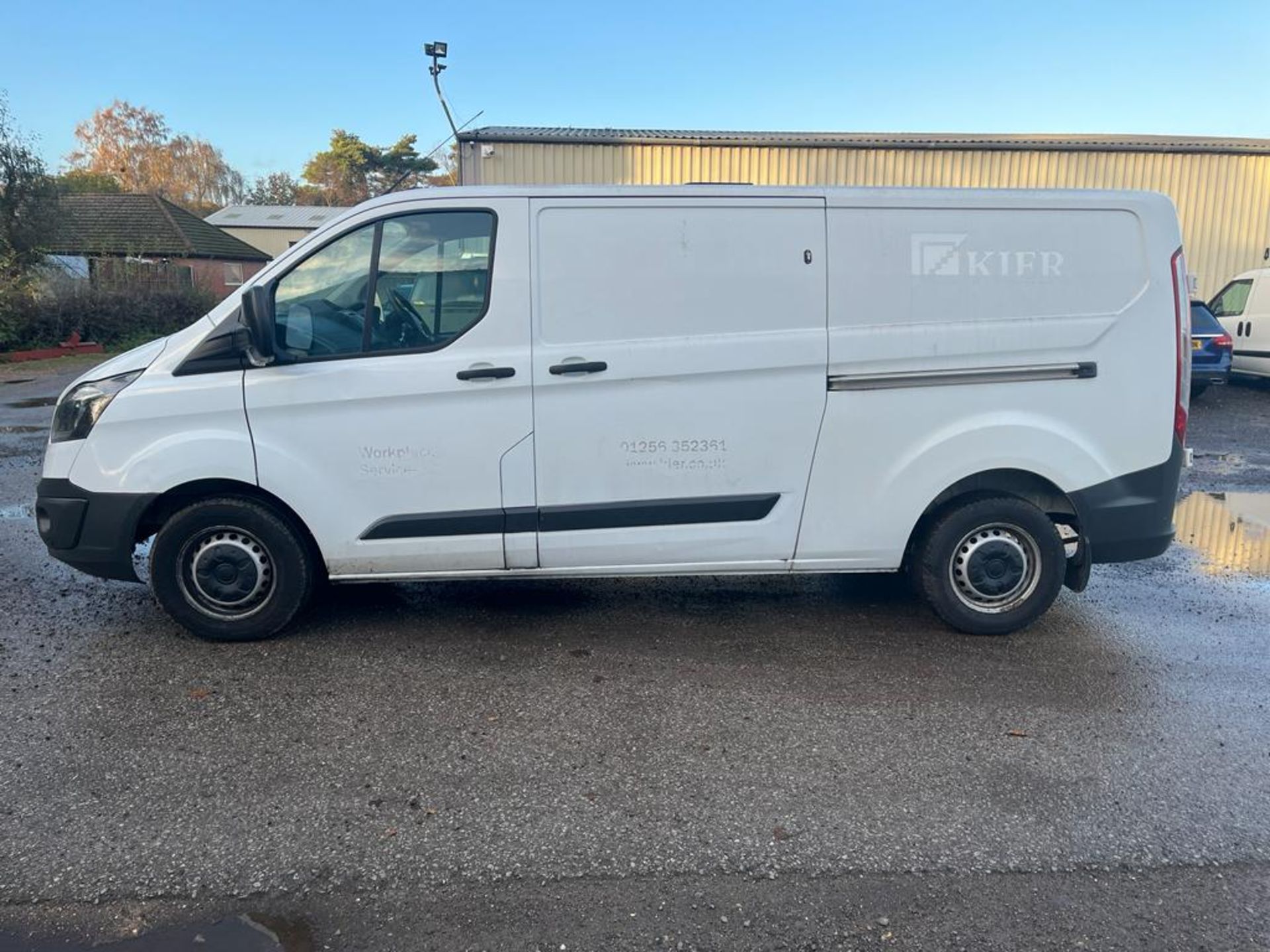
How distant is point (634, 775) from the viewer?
11.5 ft

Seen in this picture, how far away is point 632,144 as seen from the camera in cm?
1806

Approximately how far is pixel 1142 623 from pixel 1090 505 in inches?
39.1

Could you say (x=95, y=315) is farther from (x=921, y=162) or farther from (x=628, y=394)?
(x=628, y=394)

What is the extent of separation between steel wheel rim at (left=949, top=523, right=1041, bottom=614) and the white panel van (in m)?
0.10

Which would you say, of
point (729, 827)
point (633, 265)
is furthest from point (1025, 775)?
point (633, 265)

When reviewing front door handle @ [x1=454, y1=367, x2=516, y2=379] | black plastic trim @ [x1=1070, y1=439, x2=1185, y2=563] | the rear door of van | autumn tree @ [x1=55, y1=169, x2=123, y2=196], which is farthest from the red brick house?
black plastic trim @ [x1=1070, y1=439, x2=1185, y2=563]

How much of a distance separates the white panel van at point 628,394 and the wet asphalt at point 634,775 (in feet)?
1.69

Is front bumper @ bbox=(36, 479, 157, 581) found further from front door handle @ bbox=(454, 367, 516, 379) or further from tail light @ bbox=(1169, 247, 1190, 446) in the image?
tail light @ bbox=(1169, 247, 1190, 446)

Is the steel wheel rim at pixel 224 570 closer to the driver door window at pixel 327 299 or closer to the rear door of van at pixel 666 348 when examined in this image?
the driver door window at pixel 327 299

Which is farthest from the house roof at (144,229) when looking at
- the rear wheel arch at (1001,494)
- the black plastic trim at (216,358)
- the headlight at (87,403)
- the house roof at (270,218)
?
the rear wheel arch at (1001,494)

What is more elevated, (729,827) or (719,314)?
(719,314)

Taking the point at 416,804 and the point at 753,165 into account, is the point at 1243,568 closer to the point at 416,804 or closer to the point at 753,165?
the point at 416,804

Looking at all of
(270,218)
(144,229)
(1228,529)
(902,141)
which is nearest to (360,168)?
(270,218)

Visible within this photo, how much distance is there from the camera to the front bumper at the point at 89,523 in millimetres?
4484
